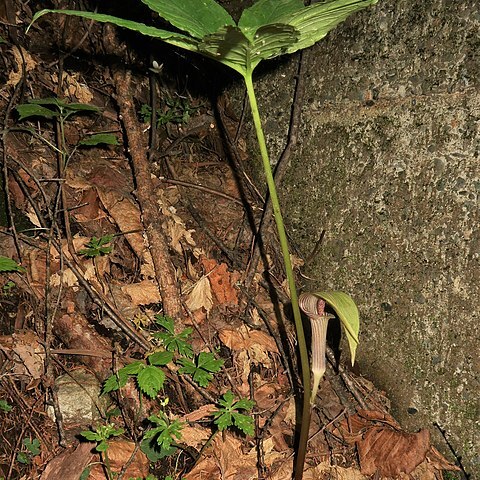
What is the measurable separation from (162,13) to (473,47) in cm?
112

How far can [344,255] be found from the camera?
2131 mm

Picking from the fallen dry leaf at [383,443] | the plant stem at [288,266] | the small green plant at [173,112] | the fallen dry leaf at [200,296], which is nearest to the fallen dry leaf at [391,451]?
the fallen dry leaf at [383,443]

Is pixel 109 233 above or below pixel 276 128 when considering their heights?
below

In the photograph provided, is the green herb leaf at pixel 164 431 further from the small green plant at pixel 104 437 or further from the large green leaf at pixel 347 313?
the large green leaf at pixel 347 313

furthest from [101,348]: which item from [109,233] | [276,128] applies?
[276,128]

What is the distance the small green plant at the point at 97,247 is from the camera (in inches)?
87.5

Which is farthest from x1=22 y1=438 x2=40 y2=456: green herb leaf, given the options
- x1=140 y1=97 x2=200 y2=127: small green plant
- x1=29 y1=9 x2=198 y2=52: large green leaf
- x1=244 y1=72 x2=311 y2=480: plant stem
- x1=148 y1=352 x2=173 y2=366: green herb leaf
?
x1=140 y1=97 x2=200 y2=127: small green plant

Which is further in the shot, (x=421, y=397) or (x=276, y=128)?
(x=276, y=128)

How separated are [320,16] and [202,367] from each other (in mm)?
1392

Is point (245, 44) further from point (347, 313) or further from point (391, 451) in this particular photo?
point (391, 451)

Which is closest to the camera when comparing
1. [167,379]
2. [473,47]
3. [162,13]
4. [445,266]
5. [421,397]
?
[162,13]

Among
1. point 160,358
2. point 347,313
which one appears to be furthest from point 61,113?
point 347,313

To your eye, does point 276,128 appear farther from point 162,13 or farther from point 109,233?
point 162,13

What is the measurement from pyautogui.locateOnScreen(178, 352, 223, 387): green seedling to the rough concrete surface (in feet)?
2.09
